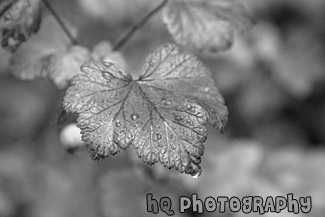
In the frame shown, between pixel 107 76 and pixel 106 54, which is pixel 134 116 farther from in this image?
pixel 106 54

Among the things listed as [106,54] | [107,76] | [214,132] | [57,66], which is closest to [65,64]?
[57,66]

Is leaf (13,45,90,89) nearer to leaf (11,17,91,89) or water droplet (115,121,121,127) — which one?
leaf (11,17,91,89)

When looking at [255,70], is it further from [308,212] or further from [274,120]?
[308,212]

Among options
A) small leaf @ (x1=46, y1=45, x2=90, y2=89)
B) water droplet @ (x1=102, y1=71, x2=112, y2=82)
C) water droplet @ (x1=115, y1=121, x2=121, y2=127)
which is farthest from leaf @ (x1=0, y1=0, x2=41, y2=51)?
water droplet @ (x1=115, y1=121, x2=121, y2=127)

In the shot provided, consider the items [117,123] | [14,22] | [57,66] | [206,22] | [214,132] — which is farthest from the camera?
[214,132]

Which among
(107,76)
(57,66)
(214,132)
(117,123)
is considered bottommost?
(117,123)

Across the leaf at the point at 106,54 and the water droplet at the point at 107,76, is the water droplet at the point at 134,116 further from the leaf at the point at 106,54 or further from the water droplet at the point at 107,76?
the leaf at the point at 106,54

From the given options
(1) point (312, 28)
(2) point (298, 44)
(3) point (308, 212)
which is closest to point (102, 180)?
(3) point (308, 212)
